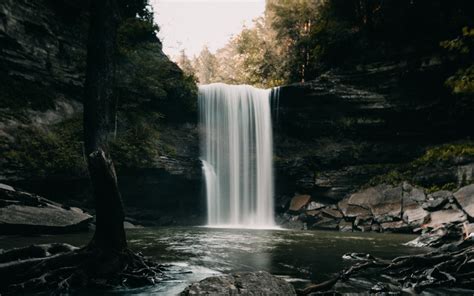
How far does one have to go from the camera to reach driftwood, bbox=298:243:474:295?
6453mm

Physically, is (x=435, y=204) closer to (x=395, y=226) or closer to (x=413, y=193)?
(x=413, y=193)

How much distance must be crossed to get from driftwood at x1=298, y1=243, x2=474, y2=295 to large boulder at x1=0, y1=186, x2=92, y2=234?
442 inches

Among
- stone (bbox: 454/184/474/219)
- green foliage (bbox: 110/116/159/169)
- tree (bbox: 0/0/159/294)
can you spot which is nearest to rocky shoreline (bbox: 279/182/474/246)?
stone (bbox: 454/184/474/219)

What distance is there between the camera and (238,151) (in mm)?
27594

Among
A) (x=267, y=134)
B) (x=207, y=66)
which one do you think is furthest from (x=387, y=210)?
(x=207, y=66)

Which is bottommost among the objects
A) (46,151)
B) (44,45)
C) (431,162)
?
(431,162)

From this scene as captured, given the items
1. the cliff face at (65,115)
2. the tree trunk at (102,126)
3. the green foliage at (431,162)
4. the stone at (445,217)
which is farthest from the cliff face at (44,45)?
the stone at (445,217)

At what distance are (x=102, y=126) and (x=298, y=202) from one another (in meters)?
21.0

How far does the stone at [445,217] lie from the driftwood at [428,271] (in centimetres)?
1146

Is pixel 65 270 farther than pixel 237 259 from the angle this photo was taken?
No

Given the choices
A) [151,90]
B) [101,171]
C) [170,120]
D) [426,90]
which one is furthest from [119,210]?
[426,90]

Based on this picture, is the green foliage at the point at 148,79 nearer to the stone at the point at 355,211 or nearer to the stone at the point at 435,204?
the stone at the point at 355,211

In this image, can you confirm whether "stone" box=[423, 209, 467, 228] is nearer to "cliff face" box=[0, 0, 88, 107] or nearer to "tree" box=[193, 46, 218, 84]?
"cliff face" box=[0, 0, 88, 107]

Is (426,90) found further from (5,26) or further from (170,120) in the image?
(5,26)
